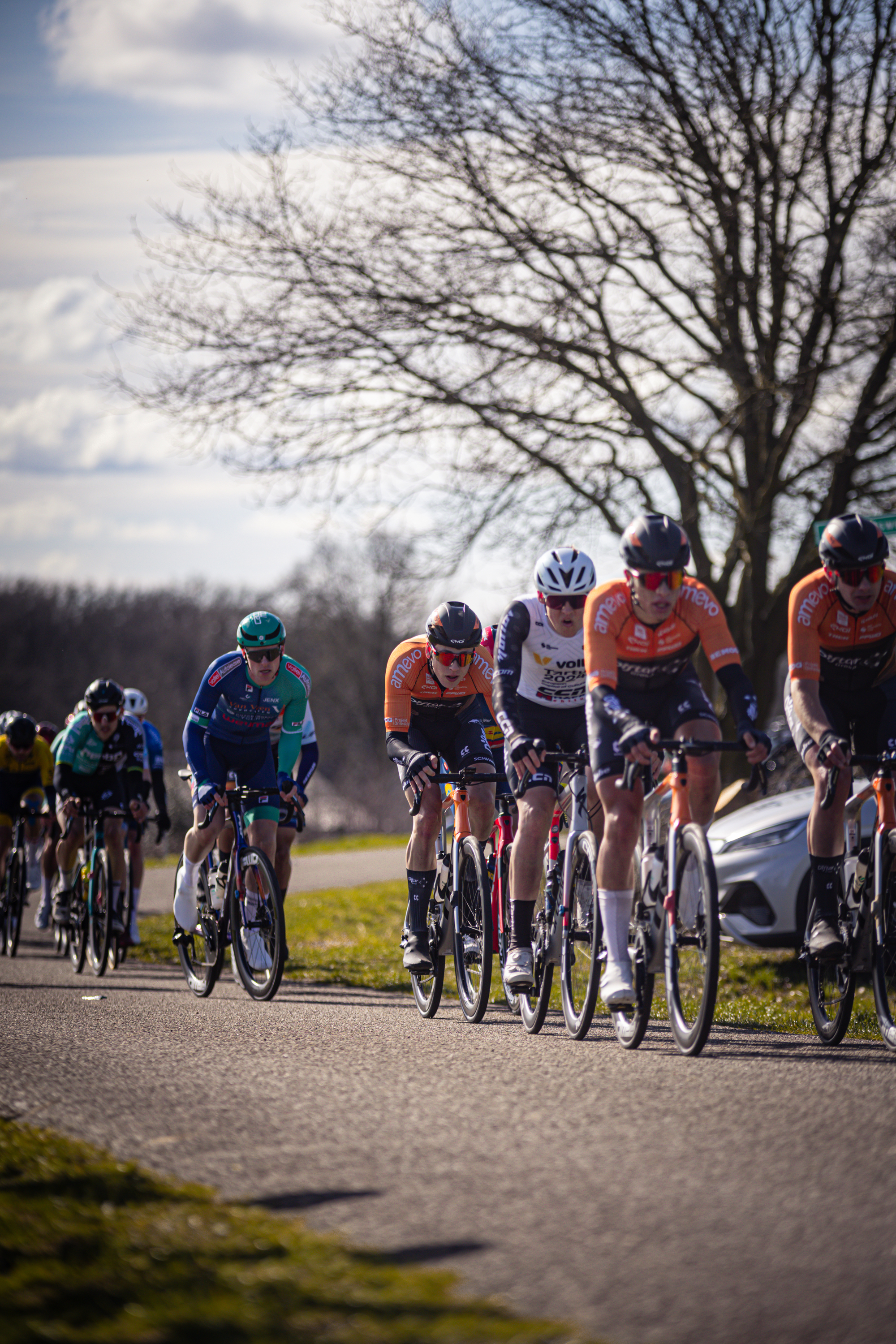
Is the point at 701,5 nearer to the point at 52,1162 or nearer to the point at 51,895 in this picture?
the point at 51,895

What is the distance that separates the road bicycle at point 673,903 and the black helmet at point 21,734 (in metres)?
8.78

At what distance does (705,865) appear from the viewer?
5445 mm

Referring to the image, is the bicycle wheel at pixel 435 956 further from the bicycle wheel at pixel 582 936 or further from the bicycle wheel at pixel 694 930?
the bicycle wheel at pixel 694 930

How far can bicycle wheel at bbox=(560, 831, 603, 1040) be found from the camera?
616 cm

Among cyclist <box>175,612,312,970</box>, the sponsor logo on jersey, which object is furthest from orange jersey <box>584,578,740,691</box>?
the sponsor logo on jersey

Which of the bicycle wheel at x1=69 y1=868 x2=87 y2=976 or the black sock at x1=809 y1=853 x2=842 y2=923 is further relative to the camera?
the bicycle wheel at x1=69 y1=868 x2=87 y2=976

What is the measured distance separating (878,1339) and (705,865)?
2.78 m

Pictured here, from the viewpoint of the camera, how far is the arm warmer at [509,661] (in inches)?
270

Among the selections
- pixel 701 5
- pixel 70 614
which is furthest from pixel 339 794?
pixel 701 5

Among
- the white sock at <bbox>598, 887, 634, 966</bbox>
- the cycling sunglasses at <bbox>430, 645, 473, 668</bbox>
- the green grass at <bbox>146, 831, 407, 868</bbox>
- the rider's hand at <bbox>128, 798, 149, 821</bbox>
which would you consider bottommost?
the white sock at <bbox>598, 887, 634, 966</bbox>

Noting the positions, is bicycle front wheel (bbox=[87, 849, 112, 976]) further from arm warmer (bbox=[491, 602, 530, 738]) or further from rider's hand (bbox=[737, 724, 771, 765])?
rider's hand (bbox=[737, 724, 771, 765])

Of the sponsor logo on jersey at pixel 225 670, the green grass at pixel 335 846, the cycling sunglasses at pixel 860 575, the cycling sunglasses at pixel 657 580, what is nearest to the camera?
the cycling sunglasses at pixel 657 580

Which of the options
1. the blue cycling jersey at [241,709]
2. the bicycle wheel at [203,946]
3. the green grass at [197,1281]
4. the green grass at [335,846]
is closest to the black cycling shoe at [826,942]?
the green grass at [197,1281]

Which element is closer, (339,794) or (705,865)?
(705,865)
